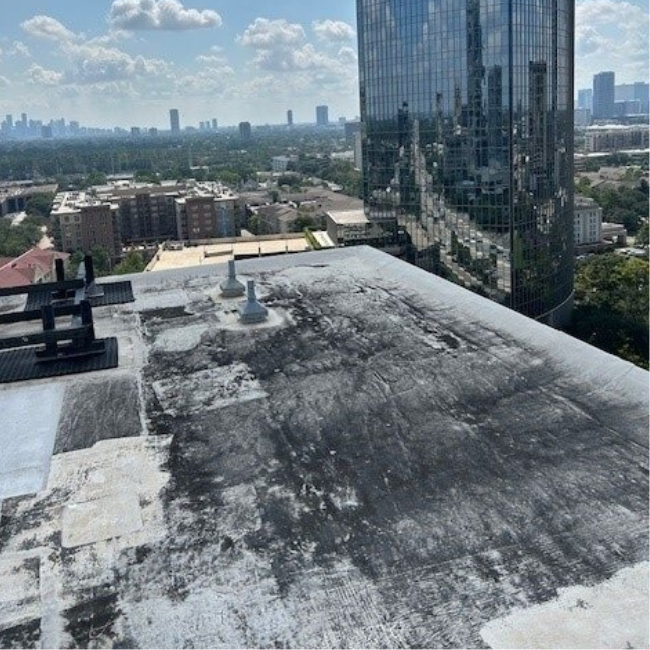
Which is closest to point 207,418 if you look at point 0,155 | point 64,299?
point 64,299

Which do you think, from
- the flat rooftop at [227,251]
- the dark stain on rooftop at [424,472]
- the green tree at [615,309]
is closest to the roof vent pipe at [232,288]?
the dark stain on rooftop at [424,472]

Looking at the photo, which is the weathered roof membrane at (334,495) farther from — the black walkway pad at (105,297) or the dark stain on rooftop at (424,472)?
the black walkway pad at (105,297)

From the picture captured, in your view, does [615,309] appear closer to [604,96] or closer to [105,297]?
[105,297]

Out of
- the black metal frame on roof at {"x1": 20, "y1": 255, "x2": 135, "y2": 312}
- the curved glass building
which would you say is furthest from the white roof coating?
the curved glass building

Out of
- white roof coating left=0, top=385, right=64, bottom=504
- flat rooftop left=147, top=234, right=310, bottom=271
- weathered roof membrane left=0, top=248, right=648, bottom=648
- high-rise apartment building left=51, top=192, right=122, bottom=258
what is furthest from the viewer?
high-rise apartment building left=51, top=192, right=122, bottom=258

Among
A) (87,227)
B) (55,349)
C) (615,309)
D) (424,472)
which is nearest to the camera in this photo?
(424,472)

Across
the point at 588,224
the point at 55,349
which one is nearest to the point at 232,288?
the point at 55,349

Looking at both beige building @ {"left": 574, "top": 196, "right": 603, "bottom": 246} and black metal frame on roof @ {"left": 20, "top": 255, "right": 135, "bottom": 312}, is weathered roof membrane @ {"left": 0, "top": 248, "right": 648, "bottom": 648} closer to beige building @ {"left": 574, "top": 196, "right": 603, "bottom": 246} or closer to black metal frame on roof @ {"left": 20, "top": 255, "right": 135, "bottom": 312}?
black metal frame on roof @ {"left": 20, "top": 255, "right": 135, "bottom": 312}
